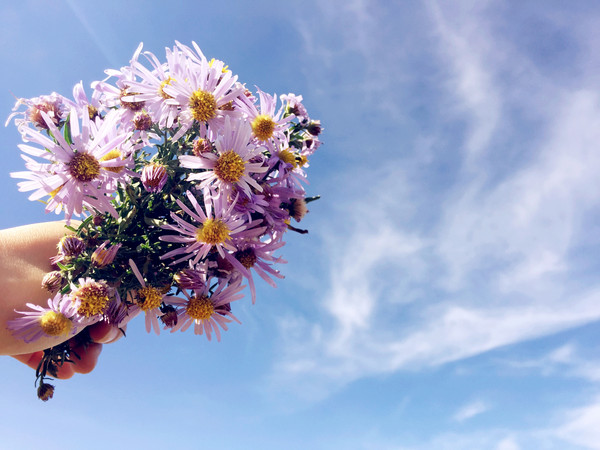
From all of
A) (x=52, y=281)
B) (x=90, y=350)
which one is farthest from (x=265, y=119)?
(x=90, y=350)

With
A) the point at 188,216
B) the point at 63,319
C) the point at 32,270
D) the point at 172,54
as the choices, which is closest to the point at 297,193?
the point at 188,216

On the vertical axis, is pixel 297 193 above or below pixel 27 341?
above

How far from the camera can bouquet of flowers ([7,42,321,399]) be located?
1874 mm

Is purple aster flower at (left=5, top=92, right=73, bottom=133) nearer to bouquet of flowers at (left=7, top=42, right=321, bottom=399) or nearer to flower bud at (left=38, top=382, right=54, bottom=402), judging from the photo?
bouquet of flowers at (left=7, top=42, right=321, bottom=399)

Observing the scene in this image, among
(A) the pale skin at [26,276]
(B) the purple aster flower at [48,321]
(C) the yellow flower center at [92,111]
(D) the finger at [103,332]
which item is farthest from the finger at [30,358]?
(C) the yellow flower center at [92,111]

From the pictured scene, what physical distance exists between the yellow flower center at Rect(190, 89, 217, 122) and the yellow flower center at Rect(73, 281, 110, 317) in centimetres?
93

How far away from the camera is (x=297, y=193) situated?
214 cm

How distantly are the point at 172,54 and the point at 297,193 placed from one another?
937mm

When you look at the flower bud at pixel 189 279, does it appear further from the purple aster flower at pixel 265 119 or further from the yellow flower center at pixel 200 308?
the purple aster flower at pixel 265 119

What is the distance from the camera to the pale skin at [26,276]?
6.76 ft

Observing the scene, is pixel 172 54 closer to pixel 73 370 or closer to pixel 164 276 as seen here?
pixel 164 276

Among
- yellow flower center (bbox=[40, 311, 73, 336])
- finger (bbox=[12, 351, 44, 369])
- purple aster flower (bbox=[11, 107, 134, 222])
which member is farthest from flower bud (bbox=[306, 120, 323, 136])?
finger (bbox=[12, 351, 44, 369])

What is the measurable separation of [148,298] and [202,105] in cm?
98

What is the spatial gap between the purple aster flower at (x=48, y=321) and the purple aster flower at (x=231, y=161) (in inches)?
34.5
